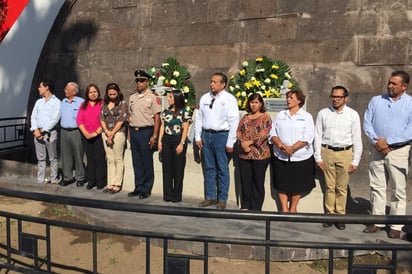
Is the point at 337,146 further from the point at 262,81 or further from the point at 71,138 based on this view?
the point at 71,138

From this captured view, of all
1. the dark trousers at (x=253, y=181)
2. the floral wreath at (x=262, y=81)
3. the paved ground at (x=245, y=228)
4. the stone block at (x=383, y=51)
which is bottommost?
the paved ground at (x=245, y=228)

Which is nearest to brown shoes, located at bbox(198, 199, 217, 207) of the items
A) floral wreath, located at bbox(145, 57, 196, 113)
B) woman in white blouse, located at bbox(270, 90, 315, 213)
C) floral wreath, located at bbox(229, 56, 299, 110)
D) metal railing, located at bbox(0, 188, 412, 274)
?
woman in white blouse, located at bbox(270, 90, 315, 213)

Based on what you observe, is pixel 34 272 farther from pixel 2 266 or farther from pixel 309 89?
pixel 309 89

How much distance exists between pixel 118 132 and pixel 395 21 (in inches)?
180

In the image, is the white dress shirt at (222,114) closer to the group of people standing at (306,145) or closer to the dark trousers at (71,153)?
the group of people standing at (306,145)

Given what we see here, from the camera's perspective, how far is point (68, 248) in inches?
178

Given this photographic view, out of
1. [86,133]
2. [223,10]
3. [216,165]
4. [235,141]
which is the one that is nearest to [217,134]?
[235,141]

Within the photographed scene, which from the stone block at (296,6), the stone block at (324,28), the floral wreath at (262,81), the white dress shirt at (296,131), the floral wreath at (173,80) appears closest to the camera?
the white dress shirt at (296,131)

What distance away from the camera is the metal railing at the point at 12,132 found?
9648mm

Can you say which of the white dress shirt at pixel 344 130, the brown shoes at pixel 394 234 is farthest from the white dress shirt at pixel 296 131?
the brown shoes at pixel 394 234

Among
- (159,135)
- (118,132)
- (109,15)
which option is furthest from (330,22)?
(109,15)

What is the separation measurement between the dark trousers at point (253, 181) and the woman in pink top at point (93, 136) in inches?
92.7

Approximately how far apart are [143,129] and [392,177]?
3192mm

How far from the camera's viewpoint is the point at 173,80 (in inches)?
296
